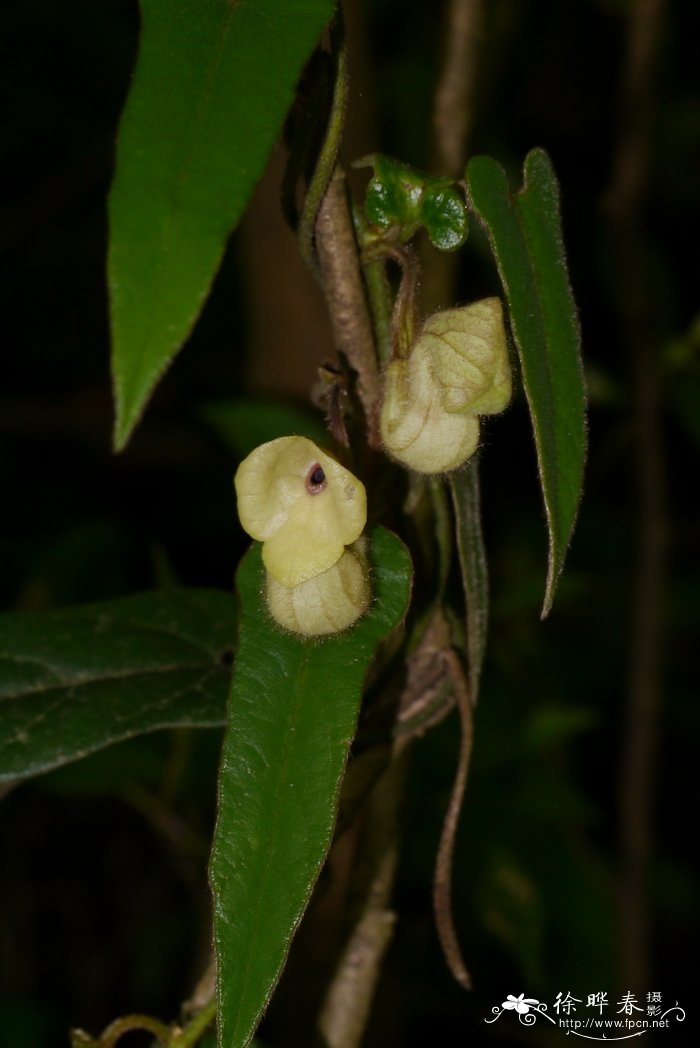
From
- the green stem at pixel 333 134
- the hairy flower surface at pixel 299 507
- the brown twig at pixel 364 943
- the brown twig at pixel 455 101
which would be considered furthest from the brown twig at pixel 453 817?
the brown twig at pixel 455 101

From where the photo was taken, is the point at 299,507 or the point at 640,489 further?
the point at 640,489

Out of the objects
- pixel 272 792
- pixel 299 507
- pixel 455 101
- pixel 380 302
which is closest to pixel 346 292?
pixel 380 302

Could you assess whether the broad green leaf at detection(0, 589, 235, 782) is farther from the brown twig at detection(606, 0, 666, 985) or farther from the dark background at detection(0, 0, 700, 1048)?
the brown twig at detection(606, 0, 666, 985)

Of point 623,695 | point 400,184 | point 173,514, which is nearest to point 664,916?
point 623,695

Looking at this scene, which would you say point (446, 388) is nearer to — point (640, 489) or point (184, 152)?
point (184, 152)

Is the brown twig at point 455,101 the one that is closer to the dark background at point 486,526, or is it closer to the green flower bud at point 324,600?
the dark background at point 486,526

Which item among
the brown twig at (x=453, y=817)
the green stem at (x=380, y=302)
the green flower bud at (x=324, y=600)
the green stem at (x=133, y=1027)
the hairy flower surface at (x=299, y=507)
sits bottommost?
the green stem at (x=133, y=1027)

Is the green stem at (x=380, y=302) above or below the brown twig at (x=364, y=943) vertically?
above

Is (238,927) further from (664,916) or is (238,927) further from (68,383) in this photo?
(68,383)
